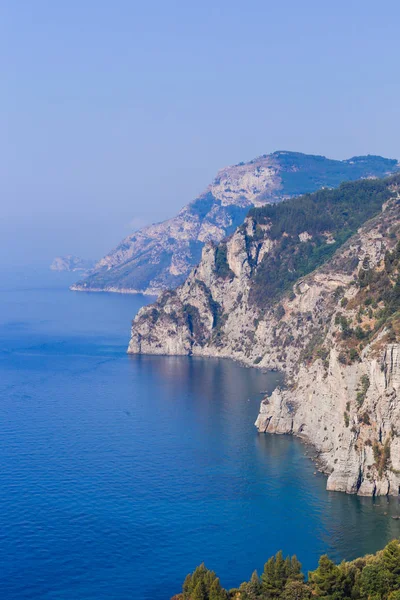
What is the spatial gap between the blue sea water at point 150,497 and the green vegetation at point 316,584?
5.78 meters

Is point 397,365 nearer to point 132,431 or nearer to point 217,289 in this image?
point 132,431

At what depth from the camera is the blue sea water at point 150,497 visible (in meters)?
62.7

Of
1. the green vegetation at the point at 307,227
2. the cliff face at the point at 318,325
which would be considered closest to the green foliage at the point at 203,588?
the cliff face at the point at 318,325

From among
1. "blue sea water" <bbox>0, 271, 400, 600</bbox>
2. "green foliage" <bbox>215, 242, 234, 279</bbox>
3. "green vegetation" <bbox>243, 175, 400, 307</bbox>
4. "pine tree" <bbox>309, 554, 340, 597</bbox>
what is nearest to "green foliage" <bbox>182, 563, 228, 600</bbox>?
"blue sea water" <bbox>0, 271, 400, 600</bbox>

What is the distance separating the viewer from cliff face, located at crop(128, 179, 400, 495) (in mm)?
77062

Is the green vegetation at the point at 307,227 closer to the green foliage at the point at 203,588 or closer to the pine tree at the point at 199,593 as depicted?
the green foliage at the point at 203,588

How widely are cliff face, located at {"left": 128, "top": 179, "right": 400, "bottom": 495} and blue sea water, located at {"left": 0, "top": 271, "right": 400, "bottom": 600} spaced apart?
143 inches

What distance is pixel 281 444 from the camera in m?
92.6

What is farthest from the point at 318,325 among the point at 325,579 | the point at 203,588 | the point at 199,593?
the point at 199,593

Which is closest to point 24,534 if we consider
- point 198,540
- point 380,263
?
point 198,540

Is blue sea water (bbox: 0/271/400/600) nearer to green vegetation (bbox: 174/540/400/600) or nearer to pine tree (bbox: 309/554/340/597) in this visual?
green vegetation (bbox: 174/540/400/600)

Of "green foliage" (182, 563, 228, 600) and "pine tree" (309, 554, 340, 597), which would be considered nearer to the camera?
"pine tree" (309, 554, 340, 597)

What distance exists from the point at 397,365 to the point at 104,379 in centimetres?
6101

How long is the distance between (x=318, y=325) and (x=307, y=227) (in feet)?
131
